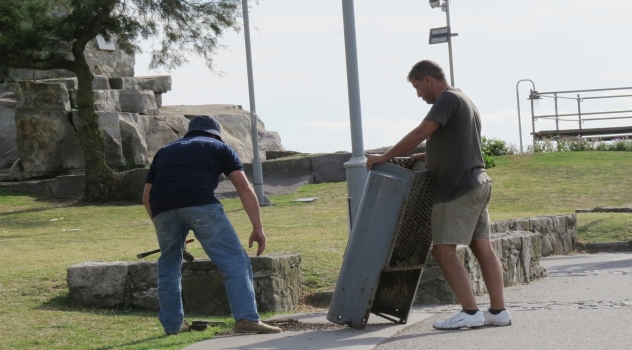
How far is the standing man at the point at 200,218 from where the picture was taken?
21.8ft

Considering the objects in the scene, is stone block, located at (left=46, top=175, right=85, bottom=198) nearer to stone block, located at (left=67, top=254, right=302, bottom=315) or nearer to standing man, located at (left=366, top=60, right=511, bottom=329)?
stone block, located at (left=67, top=254, right=302, bottom=315)

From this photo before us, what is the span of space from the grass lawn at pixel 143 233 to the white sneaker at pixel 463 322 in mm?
1554

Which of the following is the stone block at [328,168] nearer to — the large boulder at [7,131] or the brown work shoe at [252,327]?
the large boulder at [7,131]

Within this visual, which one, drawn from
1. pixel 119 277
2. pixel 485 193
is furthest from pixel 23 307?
pixel 485 193

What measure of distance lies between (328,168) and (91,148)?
5881 millimetres

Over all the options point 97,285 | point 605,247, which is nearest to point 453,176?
point 97,285

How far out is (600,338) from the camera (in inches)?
234

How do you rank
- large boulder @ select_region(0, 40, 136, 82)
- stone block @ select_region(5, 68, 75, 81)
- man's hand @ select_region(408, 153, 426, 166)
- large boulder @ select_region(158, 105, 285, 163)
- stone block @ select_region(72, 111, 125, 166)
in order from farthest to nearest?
1. large boulder @ select_region(0, 40, 136, 82)
2. large boulder @ select_region(158, 105, 285, 163)
3. stone block @ select_region(5, 68, 75, 81)
4. stone block @ select_region(72, 111, 125, 166)
5. man's hand @ select_region(408, 153, 426, 166)

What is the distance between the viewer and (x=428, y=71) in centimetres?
670

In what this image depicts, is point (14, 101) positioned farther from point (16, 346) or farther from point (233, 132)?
point (16, 346)

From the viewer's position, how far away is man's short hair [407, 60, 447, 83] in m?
6.69

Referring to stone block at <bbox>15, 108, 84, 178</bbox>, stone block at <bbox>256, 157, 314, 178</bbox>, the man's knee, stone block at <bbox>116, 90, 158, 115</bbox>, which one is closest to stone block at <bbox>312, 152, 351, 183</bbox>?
stone block at <bbox>256, 157, 314, 178</bbox>

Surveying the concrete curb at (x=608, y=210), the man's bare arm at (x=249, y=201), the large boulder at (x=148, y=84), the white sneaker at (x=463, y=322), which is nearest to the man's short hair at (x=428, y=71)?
the man's bare arm at (x=249, y=201)

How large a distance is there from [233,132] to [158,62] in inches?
208
